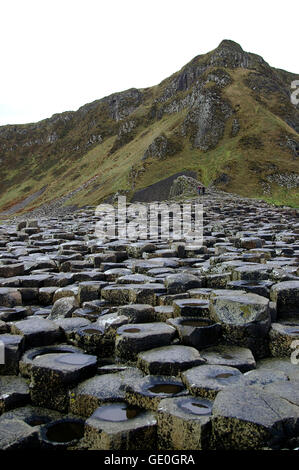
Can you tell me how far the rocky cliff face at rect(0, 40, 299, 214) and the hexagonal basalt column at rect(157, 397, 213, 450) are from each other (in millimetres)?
45383

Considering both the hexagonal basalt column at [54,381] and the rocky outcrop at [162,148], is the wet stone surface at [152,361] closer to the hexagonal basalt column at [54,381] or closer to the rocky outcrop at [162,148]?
the hexagonal basalt column at [54,381]

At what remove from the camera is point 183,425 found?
2955 millimetres

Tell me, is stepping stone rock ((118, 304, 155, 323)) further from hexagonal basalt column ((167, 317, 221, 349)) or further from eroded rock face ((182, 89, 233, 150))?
eroded rock face ((182, 89, 233, 150))

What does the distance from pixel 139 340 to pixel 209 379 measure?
92 centimetres

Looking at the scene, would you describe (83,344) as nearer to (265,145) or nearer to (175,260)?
(175,260)

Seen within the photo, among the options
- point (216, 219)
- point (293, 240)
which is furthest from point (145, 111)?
point (293, 240)

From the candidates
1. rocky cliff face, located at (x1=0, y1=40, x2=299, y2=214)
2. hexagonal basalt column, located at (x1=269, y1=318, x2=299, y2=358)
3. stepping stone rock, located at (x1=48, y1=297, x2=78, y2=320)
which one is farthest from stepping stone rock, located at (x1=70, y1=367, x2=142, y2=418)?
rocky cliff face, located at (x1=0, y1=40, x2=299, y2=214)

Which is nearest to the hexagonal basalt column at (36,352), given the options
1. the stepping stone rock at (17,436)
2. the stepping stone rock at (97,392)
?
the stepping stone rock at (97,392)

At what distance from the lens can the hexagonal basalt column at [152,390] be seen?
3347mm

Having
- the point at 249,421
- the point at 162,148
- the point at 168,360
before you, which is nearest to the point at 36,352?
the point at 168,360

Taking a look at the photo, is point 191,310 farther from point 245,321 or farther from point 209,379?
point 209,379

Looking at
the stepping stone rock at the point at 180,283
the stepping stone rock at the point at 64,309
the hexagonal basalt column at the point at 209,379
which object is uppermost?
the stepping stone rock at the point at 180,283

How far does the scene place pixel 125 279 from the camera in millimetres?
6707

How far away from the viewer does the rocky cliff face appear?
59.7 meters
